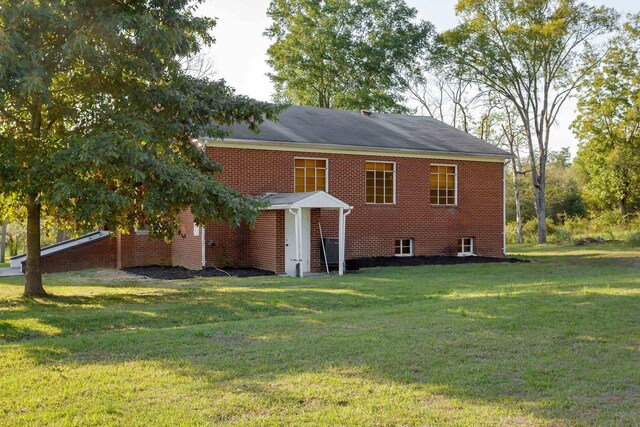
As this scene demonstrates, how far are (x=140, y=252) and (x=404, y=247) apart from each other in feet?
30.1

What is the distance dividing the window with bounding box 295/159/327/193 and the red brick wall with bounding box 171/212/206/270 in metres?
3.64

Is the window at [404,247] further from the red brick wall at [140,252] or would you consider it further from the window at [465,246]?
the red brick wall at [140,252]

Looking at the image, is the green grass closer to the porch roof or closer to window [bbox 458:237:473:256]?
the porch roof

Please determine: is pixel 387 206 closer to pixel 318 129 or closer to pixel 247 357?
pixel 318 129

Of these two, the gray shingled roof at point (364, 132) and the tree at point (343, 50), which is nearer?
the gray shingled roof at point (364, 132)

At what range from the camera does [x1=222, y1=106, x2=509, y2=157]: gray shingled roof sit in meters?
22.3

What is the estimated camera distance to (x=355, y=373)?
6922mm

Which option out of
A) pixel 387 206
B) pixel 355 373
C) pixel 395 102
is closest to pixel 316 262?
pixel 387 206

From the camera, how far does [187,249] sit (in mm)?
21812

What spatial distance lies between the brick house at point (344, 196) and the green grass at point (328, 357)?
6054 millimetres

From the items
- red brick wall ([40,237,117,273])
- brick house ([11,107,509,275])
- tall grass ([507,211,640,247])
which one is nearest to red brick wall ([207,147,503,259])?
brick house ([11,107,509,275])

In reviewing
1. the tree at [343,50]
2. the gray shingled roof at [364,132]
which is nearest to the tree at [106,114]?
the gray shingled roof at [364,132]

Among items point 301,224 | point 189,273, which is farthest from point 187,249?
point 301,224

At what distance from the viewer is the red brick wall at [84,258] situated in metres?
22.0
